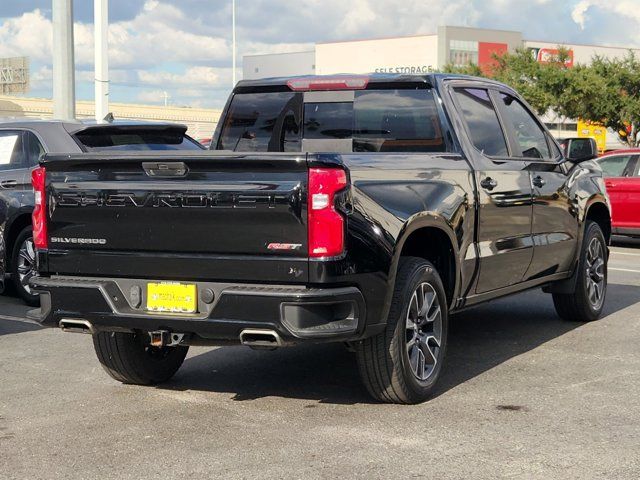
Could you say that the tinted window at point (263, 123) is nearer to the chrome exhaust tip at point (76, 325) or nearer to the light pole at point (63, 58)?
the chrome exhaust tip at point (76, 325)

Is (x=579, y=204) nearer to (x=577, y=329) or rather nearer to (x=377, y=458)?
(x=577, y=329)

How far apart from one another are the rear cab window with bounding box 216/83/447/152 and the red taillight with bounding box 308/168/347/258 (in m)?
1.77

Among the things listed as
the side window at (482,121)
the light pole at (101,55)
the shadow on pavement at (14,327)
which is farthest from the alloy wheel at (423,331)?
the light pole at (101,55)

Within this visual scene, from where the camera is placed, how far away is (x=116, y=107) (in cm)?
7369

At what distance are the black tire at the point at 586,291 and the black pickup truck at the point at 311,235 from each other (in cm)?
135

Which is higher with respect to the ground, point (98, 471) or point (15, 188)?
point (15, 188)

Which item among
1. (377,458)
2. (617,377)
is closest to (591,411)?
(617,377)

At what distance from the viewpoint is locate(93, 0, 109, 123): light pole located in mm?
18219

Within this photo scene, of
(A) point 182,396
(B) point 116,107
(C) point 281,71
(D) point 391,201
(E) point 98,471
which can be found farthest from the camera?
(C) point 281,71

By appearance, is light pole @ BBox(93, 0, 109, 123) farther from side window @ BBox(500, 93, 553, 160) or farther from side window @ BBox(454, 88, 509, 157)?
side window @ BBox(454, 88, 509, 157)

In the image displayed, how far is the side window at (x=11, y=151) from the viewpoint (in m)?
10.5

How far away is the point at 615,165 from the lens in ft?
55.3

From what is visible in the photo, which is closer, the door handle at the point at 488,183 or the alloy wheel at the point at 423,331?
the alloy wheel at the point at 423,331

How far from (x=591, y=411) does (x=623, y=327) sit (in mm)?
3059
